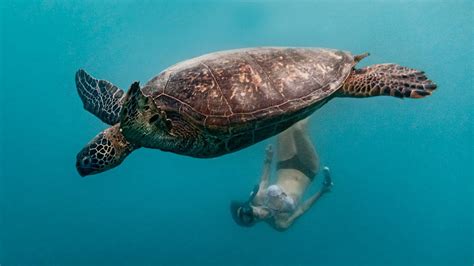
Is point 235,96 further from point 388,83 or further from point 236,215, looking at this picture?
point 236,215

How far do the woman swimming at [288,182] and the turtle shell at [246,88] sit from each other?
6.11m

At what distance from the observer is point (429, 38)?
2722 centimetres

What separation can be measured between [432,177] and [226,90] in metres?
55.3

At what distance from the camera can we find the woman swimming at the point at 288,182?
35.3 feet

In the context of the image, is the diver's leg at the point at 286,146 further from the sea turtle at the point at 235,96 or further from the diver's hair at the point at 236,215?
the sea turtle at the point at 235,96

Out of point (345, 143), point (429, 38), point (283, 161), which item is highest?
point (429, 38)

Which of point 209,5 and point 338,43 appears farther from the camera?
point 338,43

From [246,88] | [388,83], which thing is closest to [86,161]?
[246,88]

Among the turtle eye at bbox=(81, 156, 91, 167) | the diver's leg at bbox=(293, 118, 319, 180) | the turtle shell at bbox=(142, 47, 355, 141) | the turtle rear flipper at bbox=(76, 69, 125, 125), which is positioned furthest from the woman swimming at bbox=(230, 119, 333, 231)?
the turtle eye at bbox=(81, 156, 91, 167)

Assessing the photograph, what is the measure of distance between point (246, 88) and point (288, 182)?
27.0 feet

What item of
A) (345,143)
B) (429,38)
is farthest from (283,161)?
(345,143)

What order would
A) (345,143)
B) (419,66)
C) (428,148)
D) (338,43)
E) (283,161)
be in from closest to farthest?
1. (283,161)
2. (338,43)
3. (419,66)
4. (345,143)
5. (428,148)

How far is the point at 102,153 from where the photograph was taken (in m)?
4.27

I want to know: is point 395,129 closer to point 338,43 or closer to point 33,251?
point 338,43
